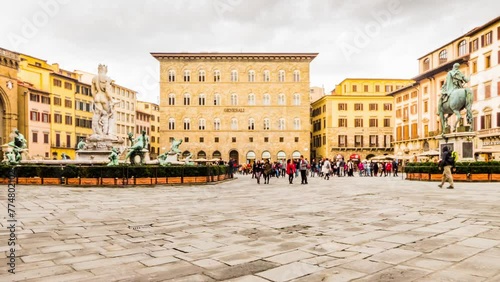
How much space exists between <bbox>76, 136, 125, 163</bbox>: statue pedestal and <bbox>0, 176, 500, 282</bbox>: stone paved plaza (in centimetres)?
1461

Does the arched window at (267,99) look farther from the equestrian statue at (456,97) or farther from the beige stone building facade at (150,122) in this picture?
the equestrian statue at (456,97)

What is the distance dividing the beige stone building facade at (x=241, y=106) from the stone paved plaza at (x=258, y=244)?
52327mm

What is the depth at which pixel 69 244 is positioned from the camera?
5.88 metres

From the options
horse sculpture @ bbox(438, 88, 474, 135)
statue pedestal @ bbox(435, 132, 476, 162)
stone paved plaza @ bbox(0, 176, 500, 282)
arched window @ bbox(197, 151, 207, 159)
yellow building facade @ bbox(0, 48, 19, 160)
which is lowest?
stone paved plaza @ bbox(0, 176, 500, 282)

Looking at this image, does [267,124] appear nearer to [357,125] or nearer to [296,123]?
[296,123]

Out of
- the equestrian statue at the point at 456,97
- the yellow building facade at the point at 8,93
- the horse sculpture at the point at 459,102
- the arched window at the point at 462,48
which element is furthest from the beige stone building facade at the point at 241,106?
the horse sculpture at the point at 459,102

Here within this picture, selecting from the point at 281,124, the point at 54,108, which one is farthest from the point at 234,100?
the point at 54,108

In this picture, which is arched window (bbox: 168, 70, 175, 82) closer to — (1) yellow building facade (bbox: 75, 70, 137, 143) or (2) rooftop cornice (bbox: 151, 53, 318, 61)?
(2) rooftop cornice (bbox: 151, 53, 318, 61)

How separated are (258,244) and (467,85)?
44.9 meters

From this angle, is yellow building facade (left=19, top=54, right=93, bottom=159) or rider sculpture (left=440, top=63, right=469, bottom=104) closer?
rider sculpture (left=440, top=63, right=469, bottom=104)

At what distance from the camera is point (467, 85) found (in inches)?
1713

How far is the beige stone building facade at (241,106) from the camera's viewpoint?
203 ft

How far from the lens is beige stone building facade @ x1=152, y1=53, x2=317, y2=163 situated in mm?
61969

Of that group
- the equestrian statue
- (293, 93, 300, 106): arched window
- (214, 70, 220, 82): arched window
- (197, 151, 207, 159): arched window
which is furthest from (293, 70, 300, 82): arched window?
the equestrian statue
